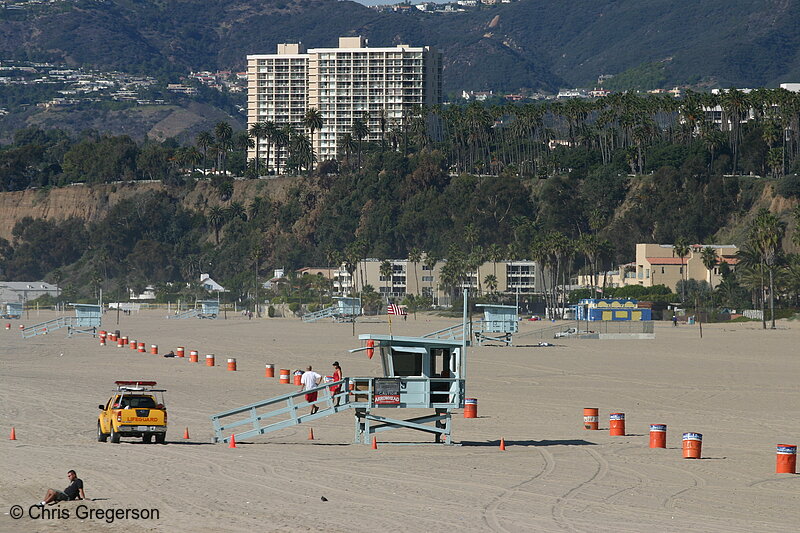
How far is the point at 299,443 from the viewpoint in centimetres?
2881

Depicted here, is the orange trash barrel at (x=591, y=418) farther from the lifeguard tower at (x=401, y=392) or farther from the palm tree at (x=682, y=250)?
the palm tree at (x=682, y=250)

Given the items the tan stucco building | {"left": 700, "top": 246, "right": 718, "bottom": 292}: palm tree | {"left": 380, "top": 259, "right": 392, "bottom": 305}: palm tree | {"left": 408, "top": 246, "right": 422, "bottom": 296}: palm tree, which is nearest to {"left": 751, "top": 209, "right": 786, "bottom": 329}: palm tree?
{"left": 700, "top": 246, "right": 718, "bottom": 292}: palm tree

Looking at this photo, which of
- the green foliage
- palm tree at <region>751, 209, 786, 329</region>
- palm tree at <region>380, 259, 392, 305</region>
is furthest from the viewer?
palm tree at <region>380, 259, 392, 305</region>

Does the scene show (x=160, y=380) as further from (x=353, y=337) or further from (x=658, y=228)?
(x=658, y=228)

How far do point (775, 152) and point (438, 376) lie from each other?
160 meters

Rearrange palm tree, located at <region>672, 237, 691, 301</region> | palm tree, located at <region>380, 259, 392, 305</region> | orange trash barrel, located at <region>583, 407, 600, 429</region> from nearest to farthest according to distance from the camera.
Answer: orange trash barrel, located at <region>583, 407, 600, 429</region> → palm tree, located at <region>672, 237, 691, 301</region> → palm tree, located at <region>380, 259, 392, 305</region>

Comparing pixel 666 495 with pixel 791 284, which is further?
pixel 791 284

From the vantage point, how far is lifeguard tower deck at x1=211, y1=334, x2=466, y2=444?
28.3m

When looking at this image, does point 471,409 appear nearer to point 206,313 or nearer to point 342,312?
point 342,312

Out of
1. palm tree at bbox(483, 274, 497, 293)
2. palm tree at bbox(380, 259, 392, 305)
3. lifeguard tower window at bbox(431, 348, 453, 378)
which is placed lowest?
lifeguard tower window at bbox(431, 348, 453, 378)

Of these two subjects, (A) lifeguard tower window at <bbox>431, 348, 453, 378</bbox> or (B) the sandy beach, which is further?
(A) lifeguard tower window at <bbox>431, 348, 453, 378</bbox>

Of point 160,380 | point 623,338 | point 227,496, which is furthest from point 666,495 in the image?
point 623,338

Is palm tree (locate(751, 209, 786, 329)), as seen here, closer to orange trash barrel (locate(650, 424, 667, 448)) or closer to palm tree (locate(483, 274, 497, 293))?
palm tree (locate(483, 274, 497, 293))

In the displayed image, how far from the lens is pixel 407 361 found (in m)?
Answer: 28.9
